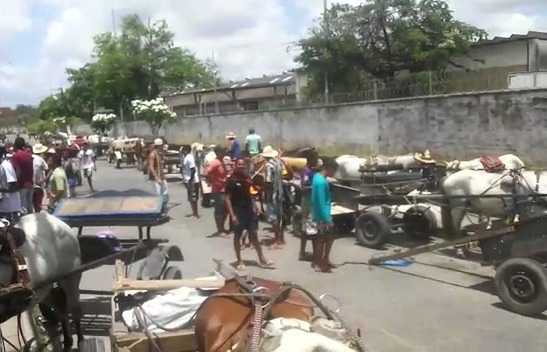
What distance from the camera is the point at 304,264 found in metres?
10.6

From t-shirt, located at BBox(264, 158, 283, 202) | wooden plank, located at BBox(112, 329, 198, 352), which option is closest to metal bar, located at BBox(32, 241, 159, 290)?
wooden plank, located at BBox(112, 329, 198, 352)

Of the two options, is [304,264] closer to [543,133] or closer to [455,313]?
[455,313]

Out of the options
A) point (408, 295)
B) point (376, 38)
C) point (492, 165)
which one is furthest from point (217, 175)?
point (376, 38)

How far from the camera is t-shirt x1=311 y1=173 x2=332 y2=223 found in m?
9.78

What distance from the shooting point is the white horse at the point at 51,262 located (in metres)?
5.43

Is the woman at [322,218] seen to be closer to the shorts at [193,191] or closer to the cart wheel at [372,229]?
the cart wheel at [372,229]

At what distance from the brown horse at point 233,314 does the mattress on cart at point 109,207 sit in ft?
19.6

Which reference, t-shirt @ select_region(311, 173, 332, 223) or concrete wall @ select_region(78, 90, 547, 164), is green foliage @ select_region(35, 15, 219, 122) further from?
t-shirt @ select_region(311, 173, 332, 223)

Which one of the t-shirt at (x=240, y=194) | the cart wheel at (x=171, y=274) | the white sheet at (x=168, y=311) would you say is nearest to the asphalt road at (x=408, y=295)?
the t-shirt at (x=240, y=194)

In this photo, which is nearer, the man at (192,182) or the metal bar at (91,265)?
the metal bar at (91,265)

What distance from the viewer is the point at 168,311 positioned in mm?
4910

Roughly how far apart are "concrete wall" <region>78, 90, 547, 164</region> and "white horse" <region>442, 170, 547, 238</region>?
5.58 metres

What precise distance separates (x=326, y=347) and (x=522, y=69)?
2501 centimetres

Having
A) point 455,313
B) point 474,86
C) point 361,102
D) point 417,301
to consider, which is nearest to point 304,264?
point 417,301
